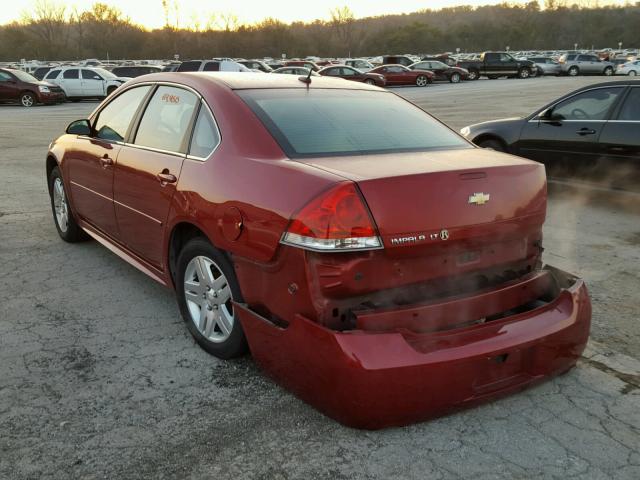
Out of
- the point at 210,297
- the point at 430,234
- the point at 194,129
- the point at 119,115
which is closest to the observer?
the point at 430,234

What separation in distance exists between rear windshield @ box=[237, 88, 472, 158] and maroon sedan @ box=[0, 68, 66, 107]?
25081 millimetres

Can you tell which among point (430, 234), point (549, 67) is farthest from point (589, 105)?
point (549, 67)

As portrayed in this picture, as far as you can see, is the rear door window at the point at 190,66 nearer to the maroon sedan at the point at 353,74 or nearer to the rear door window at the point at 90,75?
the rear door window at the point at 90,75

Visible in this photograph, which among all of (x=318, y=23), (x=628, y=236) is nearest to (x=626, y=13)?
(x=318, y=23)

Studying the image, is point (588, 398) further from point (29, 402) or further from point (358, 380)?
point (29, 402)

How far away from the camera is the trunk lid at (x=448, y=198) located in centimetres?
263

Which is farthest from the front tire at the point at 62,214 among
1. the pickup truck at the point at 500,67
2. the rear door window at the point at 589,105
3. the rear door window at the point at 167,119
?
the pickup truck at the point at 500,67

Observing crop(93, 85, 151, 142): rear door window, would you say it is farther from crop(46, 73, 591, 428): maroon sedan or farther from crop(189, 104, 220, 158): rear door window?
crop(189, 104, 220, 158): rear door window

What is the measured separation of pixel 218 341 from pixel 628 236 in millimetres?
4519

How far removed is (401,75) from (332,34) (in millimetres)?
94284

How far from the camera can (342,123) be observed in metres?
3.49

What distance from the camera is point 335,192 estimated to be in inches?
102

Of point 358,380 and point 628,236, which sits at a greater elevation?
point 358,380

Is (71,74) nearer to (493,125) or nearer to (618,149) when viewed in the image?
(493,125)
